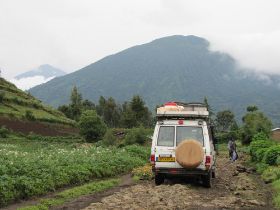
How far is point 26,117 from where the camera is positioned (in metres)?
89.5

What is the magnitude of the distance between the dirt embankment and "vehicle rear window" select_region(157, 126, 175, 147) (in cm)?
6458

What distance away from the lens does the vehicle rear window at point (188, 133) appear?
18.7m

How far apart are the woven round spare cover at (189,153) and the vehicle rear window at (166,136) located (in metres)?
0.77

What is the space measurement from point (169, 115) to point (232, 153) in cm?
1893

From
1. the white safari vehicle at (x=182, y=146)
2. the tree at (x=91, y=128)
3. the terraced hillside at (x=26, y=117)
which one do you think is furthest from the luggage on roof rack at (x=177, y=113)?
the terraced hillside at (x=26, y=117)

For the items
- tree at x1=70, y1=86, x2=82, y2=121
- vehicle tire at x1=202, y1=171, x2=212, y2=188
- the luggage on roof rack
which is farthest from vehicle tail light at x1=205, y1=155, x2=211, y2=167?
tree at x1=70, y1=86, x2=82, y2=121

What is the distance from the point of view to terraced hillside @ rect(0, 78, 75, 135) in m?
83.8

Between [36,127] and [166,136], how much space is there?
70347 millimetres

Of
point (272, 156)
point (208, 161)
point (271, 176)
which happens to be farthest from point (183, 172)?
point (272, 156)

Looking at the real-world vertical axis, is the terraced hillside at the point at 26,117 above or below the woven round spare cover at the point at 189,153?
above

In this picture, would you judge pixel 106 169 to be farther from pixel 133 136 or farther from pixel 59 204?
pixel 133 136

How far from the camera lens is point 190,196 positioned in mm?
15633

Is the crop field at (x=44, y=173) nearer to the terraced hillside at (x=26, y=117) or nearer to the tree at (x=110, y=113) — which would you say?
the terraced hillside at (x=26, y=117)

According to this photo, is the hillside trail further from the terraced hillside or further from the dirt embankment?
the terraced hillside
